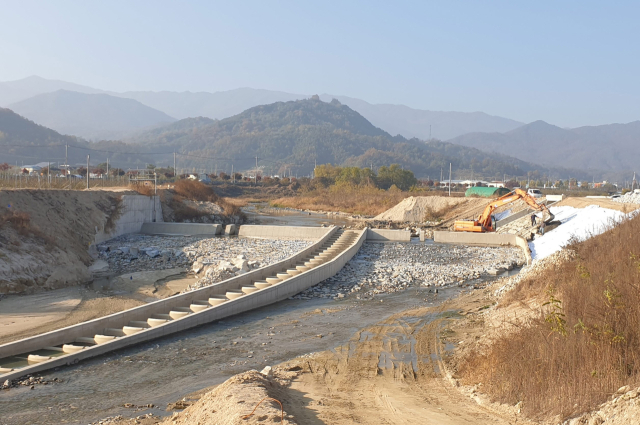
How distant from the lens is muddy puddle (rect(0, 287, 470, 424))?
9.79 metres

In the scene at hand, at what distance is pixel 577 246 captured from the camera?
1789 cm

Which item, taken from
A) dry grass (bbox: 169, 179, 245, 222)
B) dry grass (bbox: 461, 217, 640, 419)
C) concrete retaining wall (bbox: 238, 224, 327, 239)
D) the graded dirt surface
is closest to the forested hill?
dry grass (bbox: 169, 179, 245, 222)

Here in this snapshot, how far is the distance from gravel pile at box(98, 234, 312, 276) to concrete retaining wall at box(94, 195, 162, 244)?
598mm

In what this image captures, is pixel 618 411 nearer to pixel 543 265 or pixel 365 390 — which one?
pixel 365 390

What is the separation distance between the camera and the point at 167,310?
54.2ft

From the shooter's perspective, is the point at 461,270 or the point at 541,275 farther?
the point at 461,270

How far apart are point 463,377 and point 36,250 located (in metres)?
19.3

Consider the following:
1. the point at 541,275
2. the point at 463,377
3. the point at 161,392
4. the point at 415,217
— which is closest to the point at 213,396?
the point at 161,392

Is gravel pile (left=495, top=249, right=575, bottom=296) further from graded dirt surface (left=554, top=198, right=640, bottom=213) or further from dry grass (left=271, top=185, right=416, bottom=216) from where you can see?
dry grass (left=271, top=185, right=416, bottom=216)

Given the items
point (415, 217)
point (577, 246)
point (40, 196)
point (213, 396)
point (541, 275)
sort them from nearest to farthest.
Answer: point (213, 396) < point (541, 275) < point (577, 246) < point (40, 196) < point (415, 217)

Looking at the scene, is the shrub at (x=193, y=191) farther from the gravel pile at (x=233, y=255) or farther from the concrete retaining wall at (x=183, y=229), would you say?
the gravel pile at (x=233, y=255)

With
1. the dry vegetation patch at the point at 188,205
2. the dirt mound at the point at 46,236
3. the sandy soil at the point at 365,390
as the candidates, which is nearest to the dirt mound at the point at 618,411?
the sandy soil at the point at 365,390

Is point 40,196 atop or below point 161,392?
atop

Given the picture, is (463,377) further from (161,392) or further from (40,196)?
(40,196)
